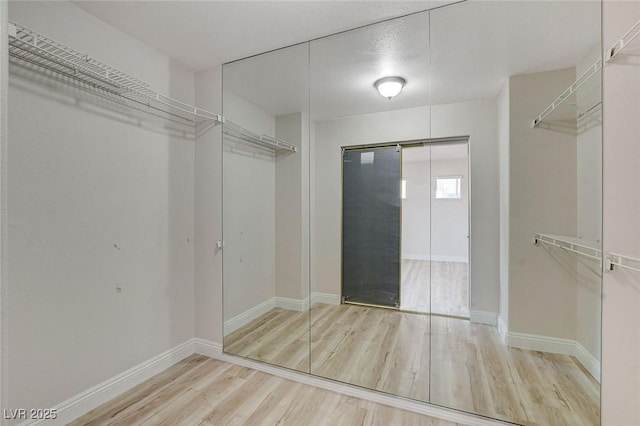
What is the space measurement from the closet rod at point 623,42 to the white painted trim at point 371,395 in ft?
6.79

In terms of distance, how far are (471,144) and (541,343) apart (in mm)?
1290

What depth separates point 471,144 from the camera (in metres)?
1.90

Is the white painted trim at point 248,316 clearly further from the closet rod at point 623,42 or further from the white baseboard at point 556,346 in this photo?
the closet rod at point 623,42

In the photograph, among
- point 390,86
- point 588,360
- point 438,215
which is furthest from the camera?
point 390,86

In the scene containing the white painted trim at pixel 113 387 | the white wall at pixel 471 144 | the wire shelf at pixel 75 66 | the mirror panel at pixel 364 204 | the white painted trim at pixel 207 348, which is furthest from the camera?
the white painted trim at pixel 207 348

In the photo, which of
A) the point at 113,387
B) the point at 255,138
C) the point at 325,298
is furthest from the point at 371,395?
the point at 255,138

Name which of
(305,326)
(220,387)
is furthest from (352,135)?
(220,387)

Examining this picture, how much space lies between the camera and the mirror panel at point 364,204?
1967 millimetres

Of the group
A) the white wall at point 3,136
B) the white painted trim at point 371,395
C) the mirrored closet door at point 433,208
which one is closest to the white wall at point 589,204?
the mirrored closet door at point 433,208

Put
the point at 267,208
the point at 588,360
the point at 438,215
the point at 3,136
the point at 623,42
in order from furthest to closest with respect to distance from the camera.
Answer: the point at 267,208 → the point at 438,215 → the point at 588,360 → the point at 623,42 → the point at 3,136

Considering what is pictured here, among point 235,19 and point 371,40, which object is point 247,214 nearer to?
point 235,19

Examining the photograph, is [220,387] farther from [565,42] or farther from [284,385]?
[565,42]

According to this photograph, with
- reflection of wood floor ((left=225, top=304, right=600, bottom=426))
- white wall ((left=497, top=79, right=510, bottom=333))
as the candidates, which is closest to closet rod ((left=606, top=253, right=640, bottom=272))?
white wall ((left=497, top=79, right=510, bottom=333))

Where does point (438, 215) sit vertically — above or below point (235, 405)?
above
